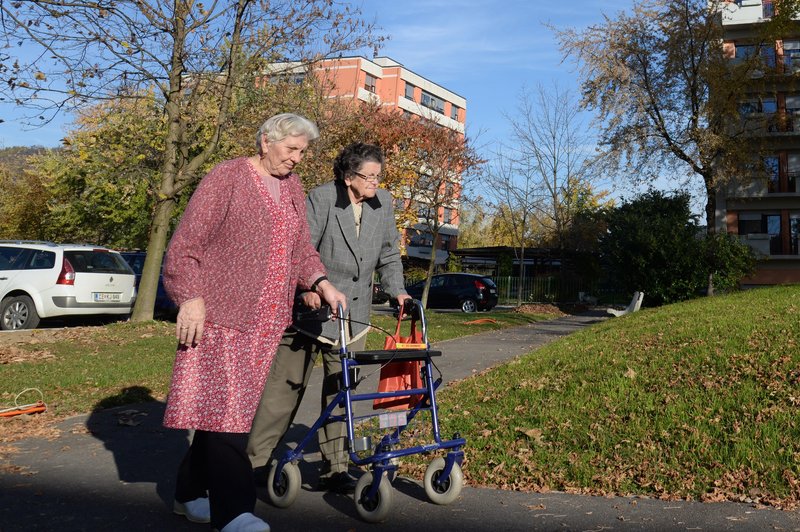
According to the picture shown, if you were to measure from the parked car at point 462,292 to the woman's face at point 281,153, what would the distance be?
85.2 ft

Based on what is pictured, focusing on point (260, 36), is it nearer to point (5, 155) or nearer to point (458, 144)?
point (458, 144)

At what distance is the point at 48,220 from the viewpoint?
132 ft

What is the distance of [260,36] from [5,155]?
51.5m

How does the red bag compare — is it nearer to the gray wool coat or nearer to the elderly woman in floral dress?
the gray wool coat

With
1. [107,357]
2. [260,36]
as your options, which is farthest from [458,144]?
[107,357]

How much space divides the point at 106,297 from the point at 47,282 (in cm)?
117

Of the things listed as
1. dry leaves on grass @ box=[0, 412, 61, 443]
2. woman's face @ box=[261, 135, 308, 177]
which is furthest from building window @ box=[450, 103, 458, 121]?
woman's face @ box=[261, 135, 308, 177]

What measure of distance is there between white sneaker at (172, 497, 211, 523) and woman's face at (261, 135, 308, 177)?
1.79 m

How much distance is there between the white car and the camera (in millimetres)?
14227

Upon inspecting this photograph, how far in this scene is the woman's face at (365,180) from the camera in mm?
4684

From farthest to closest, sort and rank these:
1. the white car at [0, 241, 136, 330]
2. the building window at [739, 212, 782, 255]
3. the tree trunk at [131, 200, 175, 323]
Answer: the building window at [739, 212, 782, 255] → the tree trunk at [131, 200, 175, 323] → the white car at [0, 241, 136, 330]

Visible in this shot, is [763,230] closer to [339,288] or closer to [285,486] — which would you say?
[339,288]

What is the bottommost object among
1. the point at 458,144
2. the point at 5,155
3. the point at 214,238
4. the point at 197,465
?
the point at 197,465

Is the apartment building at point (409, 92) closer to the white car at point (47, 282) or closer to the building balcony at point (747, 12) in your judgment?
the building balcony at point (747, 12)
